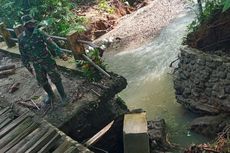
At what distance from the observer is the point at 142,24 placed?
17578mm

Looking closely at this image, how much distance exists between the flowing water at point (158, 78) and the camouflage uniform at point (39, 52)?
12.1ft

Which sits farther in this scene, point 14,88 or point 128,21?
point 128,21

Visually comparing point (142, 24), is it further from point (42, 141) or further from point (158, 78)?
point (42, 141)

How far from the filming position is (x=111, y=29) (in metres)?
18.0

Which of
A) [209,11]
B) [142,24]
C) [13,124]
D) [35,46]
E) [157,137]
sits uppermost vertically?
[35,46]

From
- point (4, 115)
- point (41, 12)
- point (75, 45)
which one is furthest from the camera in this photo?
point (41, 12)

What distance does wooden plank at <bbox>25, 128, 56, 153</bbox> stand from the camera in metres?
6.37

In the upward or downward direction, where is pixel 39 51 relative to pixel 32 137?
upward

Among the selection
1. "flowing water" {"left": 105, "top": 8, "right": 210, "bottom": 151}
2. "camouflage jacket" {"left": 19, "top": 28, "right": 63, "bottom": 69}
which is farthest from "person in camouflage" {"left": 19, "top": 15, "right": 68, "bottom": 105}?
"flowing water" {"left": 105, "top": 8, "right": 210, "bottom": 151}

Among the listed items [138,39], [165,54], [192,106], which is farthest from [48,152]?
[138,39]

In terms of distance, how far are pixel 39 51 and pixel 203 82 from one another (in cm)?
430

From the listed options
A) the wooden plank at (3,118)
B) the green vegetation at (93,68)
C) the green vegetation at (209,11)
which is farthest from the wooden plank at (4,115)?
the green vegetation at (209,11)

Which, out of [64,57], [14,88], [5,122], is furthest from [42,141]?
[64,57]

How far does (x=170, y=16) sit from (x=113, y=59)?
4089 mm
